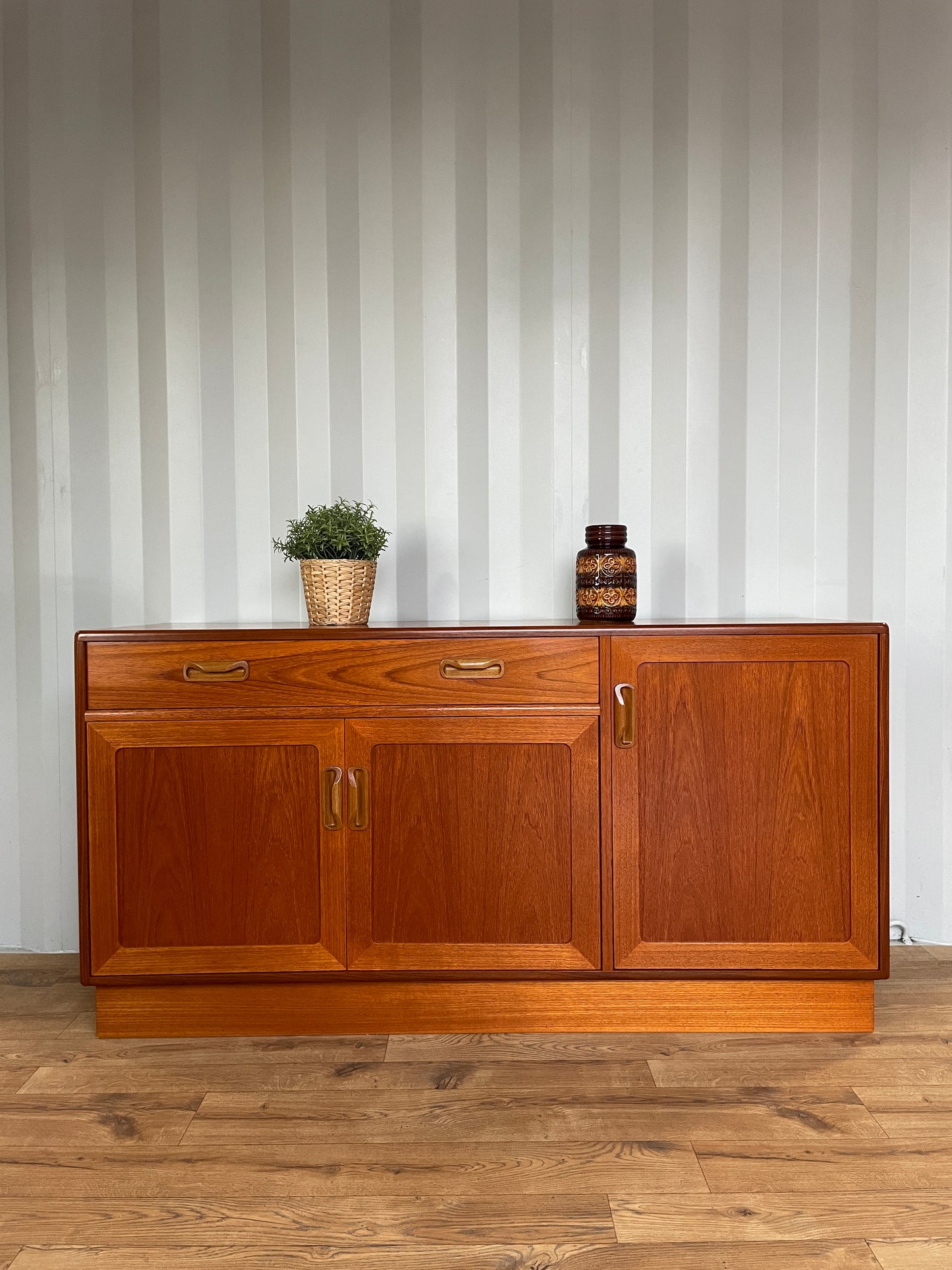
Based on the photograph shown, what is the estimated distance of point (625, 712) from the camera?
1740mm

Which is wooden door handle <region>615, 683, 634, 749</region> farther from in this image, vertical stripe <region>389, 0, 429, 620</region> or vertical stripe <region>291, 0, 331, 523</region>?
vertical stripe <region>291, 0, 331, 523</region>

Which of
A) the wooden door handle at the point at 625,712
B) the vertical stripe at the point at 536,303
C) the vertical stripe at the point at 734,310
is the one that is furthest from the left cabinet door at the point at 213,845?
the vertical stripe at the point at 734,310

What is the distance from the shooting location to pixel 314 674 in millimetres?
1752

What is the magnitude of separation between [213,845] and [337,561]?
62 centimetres

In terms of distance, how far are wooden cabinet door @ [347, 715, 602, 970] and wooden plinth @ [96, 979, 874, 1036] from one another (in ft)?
0.27

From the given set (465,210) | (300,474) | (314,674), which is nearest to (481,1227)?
(314,674)

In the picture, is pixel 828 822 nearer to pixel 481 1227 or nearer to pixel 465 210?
pixel 481 1227

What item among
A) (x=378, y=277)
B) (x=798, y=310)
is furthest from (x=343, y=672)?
(x=798, y=310)

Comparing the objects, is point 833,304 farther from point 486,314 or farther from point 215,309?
point 215,309

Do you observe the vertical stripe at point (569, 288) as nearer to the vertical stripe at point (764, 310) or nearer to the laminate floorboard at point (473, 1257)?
the vertical stripe at point (764, 310)

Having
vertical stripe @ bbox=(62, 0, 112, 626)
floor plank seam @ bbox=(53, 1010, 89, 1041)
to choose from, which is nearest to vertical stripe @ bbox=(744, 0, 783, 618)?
vertical stripe @ bbox=(62, 0, 112, 626)

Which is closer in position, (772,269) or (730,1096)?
(730,1096)

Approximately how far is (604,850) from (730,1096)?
1.53 ft

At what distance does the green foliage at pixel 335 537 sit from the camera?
6.30ft
